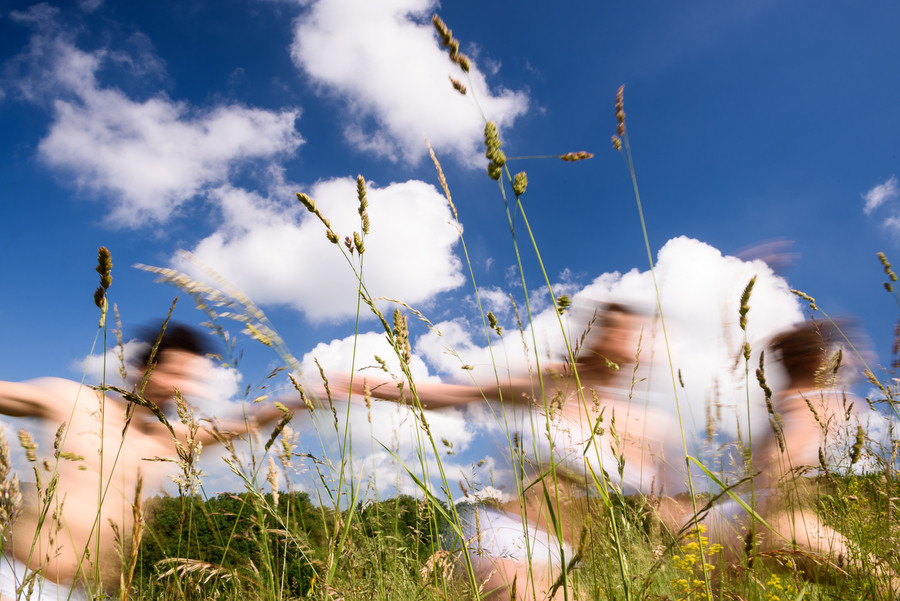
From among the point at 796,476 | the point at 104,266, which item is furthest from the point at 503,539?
the point at 104,266

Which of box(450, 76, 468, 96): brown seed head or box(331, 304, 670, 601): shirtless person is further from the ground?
box(450, 76, 468, 96): brown seed head

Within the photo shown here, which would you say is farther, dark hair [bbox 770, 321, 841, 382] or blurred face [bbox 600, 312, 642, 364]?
dark hair [bbox 770, 321, 841, 382]

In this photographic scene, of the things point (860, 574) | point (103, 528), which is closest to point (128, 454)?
point (103, 528)

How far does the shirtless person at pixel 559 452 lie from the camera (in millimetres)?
1654

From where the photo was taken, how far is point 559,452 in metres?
2.39

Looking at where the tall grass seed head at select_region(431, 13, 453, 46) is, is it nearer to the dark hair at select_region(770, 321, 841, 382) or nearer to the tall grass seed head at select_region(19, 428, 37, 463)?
the tall grass seed head at select_region(19, 428, 37, 463)

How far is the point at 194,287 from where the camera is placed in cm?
166

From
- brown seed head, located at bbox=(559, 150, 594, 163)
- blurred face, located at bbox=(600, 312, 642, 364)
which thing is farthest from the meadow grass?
blurred face, located at bbox=(600, 312, 642, 364)

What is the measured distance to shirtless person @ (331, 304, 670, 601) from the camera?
1654 millimetres

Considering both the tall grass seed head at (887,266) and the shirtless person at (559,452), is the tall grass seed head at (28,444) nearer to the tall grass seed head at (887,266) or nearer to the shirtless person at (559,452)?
the shirtless person at (559,452)

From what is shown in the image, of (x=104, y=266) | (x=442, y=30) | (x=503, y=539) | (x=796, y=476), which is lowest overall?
(x=503, y=539)

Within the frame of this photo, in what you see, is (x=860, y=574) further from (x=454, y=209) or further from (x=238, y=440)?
(x=238, y=440)

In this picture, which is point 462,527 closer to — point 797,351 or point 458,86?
point 458,86

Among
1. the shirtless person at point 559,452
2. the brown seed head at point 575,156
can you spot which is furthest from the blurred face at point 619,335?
the brown seed head at point 575,156
